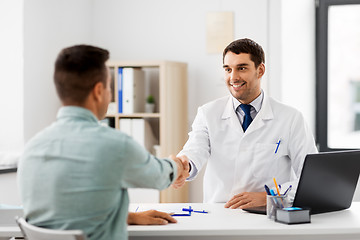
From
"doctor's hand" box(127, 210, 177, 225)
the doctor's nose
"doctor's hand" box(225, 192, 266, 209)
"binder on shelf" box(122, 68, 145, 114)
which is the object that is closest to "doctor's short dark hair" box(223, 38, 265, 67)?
the doctor's nose

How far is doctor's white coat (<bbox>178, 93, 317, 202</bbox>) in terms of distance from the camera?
8.10 feet

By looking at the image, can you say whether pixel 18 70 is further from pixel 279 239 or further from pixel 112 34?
pixel 279 239

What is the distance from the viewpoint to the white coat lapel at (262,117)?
2492 mm

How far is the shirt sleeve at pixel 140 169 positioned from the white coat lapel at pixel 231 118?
94 centimetres

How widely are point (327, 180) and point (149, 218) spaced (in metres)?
0.73

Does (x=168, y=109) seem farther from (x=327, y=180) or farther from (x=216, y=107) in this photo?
(x=327, y=180)

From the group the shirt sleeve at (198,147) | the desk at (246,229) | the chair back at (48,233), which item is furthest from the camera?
the shirt sleeve at (198,147)

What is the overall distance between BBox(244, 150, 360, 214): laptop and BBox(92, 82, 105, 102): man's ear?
0.82 meters

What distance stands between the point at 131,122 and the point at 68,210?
2.45 metres

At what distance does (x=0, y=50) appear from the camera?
3.43 metres

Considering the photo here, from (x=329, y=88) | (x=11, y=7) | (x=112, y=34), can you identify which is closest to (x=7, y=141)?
(x=11, y=7)

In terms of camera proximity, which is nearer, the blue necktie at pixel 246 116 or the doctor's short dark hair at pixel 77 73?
the doctor's short dark hair at pixel 77 73

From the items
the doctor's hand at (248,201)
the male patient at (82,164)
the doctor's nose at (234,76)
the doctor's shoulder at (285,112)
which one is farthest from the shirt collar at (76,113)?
the doctor's shoulder at (285,112)

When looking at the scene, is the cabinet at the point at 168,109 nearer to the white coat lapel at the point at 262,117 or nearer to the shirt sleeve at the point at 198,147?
the shirt sleeve at the point at 198,147
